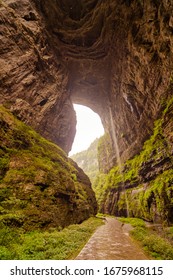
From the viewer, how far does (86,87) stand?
38656 mm

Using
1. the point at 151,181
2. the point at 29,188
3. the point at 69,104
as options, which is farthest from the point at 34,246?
the point at 69,104

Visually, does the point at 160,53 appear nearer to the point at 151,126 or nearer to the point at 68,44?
the point at 151,126

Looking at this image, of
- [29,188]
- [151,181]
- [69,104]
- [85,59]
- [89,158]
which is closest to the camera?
[29,188]

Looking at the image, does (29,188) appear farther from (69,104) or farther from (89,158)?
(89,158)

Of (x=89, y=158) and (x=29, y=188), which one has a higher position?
(x=89, y=158)

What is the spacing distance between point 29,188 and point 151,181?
17.6 meters

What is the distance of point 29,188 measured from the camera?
10516 millimetres

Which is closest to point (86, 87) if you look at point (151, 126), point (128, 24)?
point (128, 24)

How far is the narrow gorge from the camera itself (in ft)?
39.1

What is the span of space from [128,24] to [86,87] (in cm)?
1585

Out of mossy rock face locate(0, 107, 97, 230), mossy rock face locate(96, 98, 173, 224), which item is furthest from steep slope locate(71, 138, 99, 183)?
mossy rock face locate(0, 107, 97, 230)

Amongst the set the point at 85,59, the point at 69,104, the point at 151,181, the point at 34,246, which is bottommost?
the point at 34,246

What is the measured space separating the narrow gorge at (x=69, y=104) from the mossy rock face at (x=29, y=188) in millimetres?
62

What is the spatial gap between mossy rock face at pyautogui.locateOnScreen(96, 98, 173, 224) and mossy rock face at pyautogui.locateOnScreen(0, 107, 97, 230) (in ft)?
29.5
